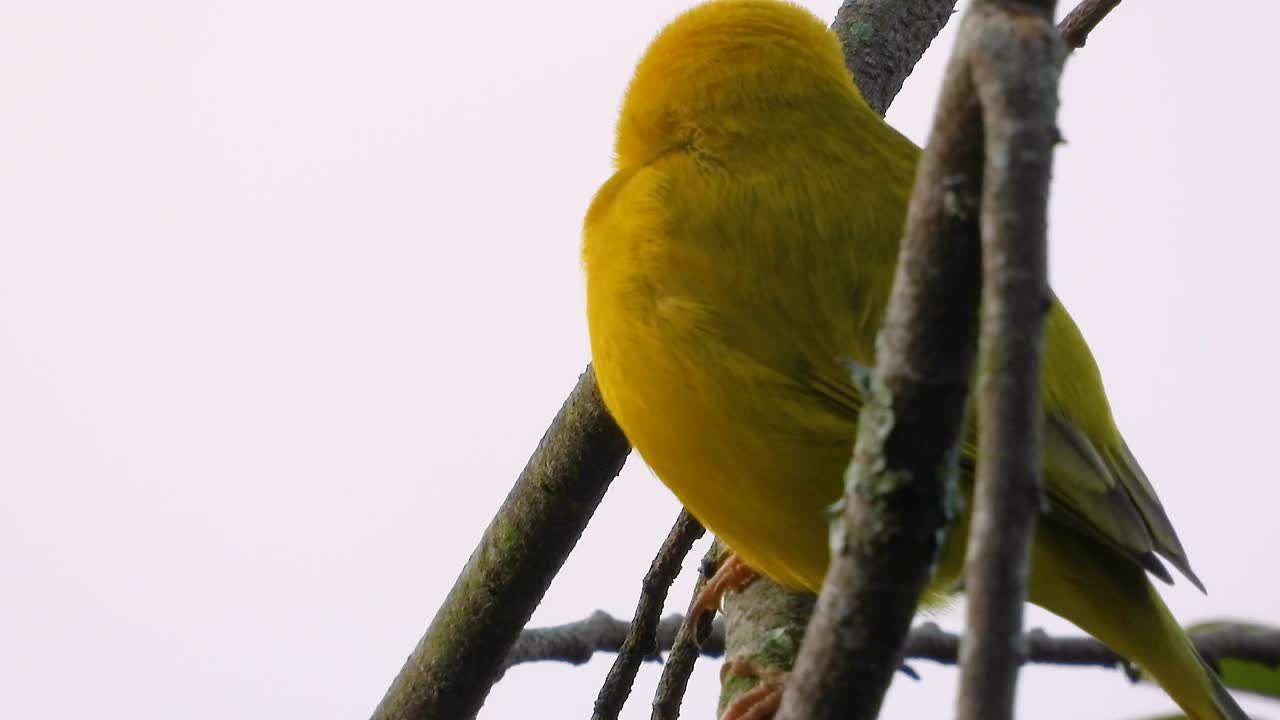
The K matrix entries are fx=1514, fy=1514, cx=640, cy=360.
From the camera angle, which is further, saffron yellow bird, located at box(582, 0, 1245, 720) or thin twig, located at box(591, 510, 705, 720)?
thin twig, located at box(591, 510, 705, 720)

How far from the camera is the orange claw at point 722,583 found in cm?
399

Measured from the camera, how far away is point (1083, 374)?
3623mm

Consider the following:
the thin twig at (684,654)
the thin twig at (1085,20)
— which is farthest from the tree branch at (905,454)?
the thin twig at (1085,20)

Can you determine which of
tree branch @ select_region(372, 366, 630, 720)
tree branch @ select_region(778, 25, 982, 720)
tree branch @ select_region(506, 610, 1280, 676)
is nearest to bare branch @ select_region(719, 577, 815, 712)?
tree branch @ select_region(506, 610, 1280, 676)

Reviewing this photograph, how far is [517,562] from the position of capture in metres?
4.31

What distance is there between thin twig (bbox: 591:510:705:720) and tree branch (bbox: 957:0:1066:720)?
269cm

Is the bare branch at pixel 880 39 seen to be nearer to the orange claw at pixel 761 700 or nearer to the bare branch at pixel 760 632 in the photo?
the bare branch at pixel 760 632

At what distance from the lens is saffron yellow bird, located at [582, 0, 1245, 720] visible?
3.35m

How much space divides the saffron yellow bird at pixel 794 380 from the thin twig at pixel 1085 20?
3.12ft

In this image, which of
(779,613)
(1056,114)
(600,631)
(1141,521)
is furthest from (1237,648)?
(1056,114)

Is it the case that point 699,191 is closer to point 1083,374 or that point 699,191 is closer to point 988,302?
point 1083,374

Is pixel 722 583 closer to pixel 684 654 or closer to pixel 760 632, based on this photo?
pixel 684 654

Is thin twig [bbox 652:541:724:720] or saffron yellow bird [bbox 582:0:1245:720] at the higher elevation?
saffron yellow bird [bbox 582:0:1245:720]

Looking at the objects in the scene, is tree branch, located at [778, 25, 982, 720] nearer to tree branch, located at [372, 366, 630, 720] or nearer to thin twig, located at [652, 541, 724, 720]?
thin twig, located at [652, 541, 724, 720]
